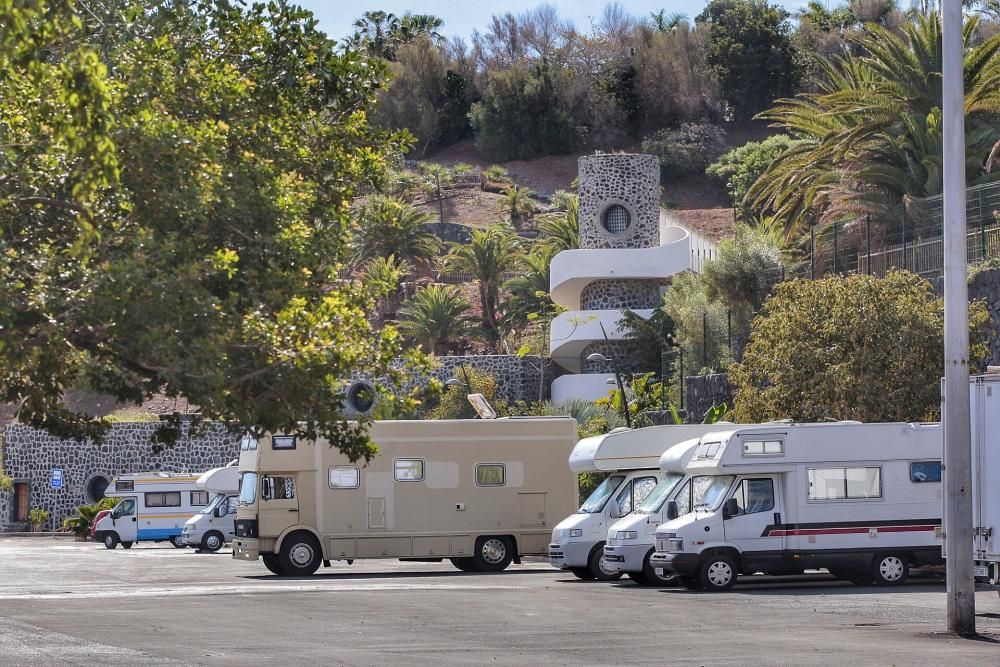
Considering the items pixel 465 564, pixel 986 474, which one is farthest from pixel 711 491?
pixel 465 564

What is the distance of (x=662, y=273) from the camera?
184 feet

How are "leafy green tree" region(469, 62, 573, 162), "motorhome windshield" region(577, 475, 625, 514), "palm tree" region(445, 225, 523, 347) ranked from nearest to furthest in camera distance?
1. "motorhome windshield" region(577, 475, 625, 514)
2. "palm tree" region(445, 225, 523, 347)
3. "leafy green tree" region(469, 62, 573, 162)

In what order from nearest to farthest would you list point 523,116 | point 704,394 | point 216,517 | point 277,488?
point 277,488, point 704,394, point 216,517, point 523,116

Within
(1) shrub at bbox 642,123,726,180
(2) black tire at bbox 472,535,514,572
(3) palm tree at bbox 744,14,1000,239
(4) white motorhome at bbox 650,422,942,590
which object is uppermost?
(1) shrub at bbox 642,123,726,180

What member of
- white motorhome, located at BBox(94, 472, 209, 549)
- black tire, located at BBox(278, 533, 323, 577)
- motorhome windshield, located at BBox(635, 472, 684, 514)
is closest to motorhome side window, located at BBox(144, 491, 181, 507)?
white motorhome, located at BBox(94, 472, 209, 549)

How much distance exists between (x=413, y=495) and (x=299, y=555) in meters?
2.51

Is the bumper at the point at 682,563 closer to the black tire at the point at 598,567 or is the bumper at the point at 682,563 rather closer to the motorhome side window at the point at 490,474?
the black tire at the point at 598,567

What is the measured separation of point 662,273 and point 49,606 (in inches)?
1496

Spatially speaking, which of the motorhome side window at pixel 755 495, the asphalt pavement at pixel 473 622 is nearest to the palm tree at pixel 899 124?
the asphalt pavement at pixel 473 622

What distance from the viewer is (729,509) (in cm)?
2272

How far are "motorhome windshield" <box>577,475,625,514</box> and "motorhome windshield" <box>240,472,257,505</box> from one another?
21.5ft

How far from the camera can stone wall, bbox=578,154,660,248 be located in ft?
190

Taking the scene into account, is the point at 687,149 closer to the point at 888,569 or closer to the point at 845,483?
the point at 845,483

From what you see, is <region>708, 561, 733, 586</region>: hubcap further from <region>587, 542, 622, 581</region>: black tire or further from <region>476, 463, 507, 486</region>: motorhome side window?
<region>476, 463, 507, 486</region>: motorhome side window
